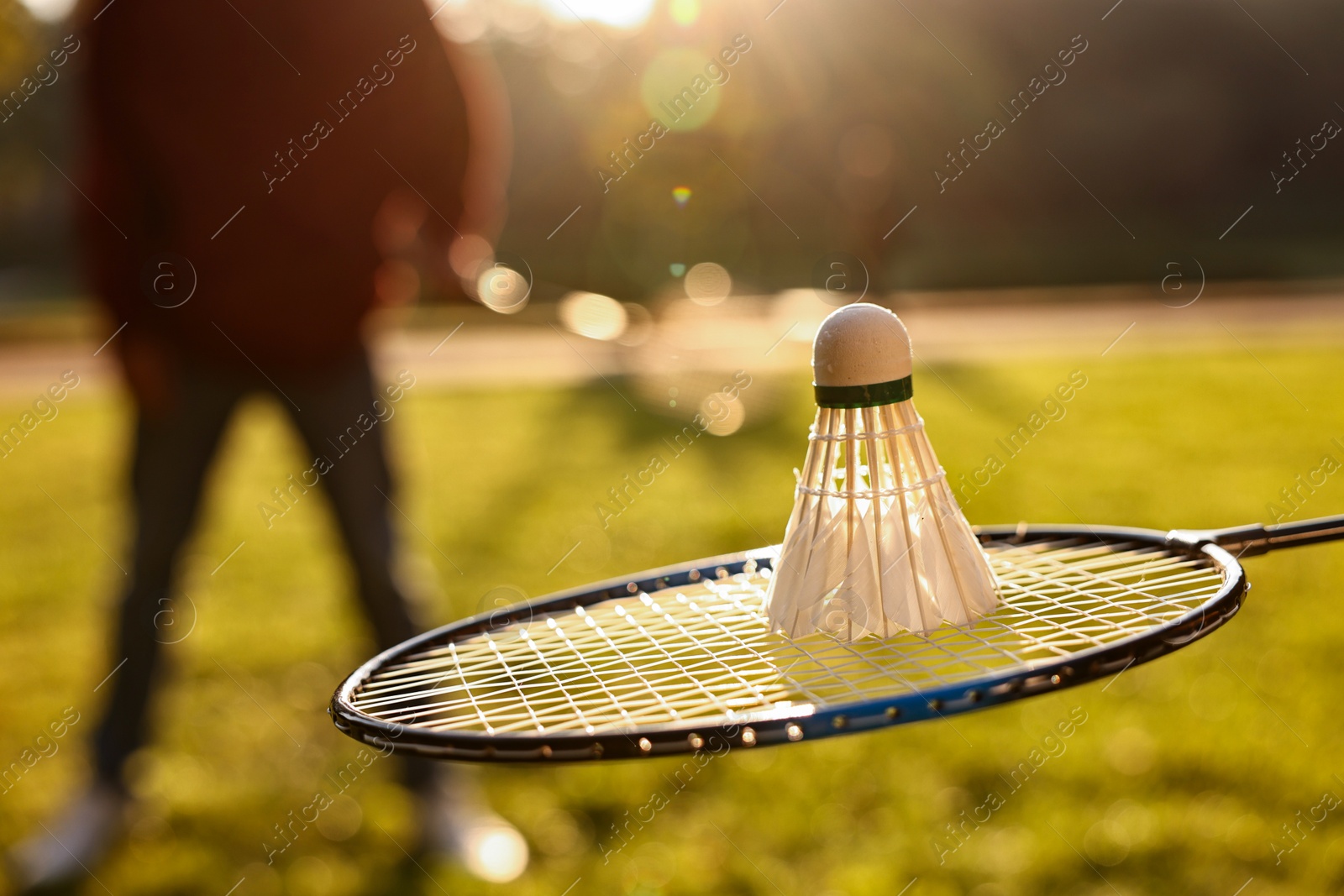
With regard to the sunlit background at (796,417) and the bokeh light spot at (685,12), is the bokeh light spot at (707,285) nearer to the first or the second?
the sunlit background at (796,417)

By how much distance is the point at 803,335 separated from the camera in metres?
13.0

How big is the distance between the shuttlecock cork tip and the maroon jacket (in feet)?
6.42

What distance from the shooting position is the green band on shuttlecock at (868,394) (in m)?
1.60

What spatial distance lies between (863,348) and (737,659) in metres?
0.51

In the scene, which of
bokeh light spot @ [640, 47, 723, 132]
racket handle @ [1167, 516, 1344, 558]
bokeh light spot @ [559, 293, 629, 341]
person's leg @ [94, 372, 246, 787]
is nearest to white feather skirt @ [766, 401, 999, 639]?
racket handle @ [1167, 516, 1344, 558]

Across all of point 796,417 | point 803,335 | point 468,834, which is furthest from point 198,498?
point 803,335

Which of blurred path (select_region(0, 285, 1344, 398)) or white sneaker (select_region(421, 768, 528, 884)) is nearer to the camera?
white sneaker (select_region(421, 768, 528, 884))

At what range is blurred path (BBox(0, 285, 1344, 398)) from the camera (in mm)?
10141

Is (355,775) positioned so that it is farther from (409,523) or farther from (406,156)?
(409,523)

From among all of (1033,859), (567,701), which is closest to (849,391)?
(567,701)

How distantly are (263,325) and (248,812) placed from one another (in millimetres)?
1570

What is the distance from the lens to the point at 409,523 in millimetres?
6746

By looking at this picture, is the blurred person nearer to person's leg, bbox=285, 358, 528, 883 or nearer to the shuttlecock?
person's leg, bbox=285, 358, 528, 883

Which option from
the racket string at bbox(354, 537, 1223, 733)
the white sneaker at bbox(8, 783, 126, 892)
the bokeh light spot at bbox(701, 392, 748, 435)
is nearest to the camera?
the racket string at bbox(354, 537, 1223, 733)
